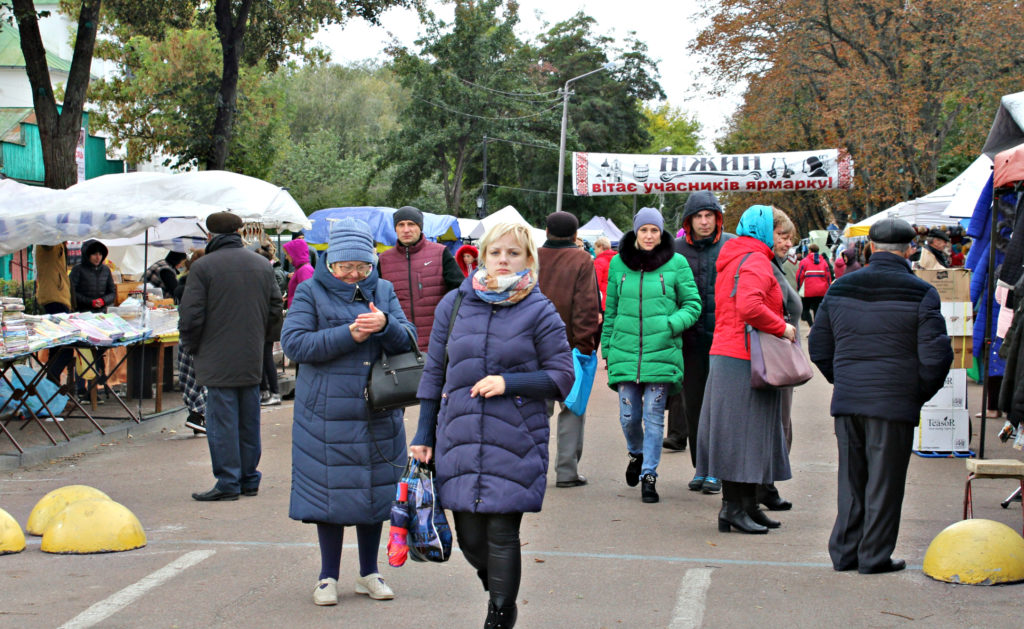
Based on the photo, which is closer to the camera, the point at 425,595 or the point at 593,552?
the point at 425,595

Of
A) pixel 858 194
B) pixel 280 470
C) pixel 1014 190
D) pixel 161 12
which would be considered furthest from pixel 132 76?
pixel 1014 190

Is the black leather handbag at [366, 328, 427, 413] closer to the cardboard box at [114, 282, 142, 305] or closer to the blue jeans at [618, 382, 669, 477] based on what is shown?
the blue jeans at [618, 382, 669, 477]

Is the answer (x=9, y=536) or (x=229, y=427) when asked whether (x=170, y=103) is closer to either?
(x=229, y=427)

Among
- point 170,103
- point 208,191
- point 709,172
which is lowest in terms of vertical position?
point 208,191

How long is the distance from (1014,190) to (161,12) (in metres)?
16.8

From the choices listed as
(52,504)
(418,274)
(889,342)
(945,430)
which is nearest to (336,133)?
(418,274)

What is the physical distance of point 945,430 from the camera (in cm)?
954

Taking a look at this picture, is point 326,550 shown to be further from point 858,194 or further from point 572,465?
point 858,194

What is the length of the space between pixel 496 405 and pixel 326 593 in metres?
1.57

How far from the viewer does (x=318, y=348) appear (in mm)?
5270

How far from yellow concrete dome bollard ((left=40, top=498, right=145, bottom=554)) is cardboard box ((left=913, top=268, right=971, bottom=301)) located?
8144 millimetres

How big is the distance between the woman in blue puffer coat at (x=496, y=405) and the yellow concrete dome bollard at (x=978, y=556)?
7.93ft

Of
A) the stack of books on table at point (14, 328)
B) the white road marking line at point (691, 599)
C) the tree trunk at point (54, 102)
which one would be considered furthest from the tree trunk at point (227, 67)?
the white road marking line at point (691, 599)

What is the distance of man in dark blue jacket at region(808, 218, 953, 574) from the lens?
5672 mm
